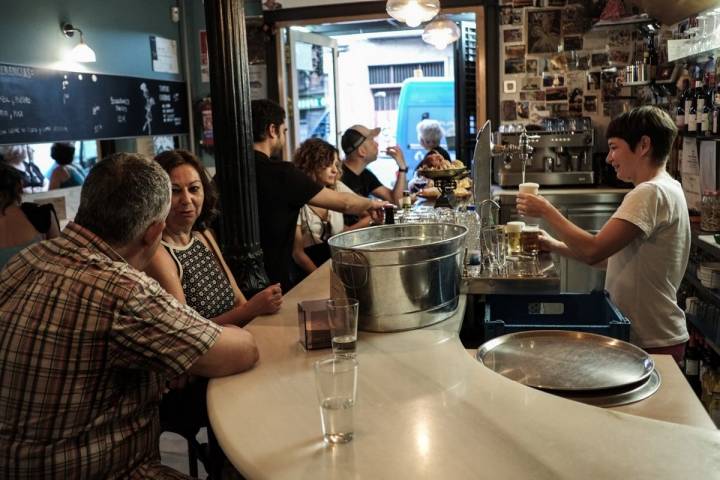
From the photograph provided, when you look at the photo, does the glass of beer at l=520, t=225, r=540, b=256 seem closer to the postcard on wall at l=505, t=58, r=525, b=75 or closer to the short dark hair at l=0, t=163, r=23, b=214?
the short dark hair at l=0, t=163, r=23, b=214

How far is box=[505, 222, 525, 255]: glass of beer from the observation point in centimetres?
261

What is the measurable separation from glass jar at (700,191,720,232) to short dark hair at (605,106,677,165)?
46.0 inches

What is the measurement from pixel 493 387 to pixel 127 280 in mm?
866

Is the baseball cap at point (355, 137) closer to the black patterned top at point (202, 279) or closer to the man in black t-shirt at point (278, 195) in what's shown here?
the man in black t-shirt at point (278, 195)

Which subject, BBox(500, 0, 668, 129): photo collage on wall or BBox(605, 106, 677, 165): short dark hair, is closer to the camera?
BBox(605, 106, 677, 165): short dark hair

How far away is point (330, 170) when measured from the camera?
399 cm

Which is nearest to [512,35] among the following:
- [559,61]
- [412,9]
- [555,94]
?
[559,61]

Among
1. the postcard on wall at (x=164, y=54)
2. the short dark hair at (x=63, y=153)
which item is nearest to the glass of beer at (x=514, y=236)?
the short dark hair at (x=63, y=153)

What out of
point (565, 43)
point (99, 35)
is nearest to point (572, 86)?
point (565, 43)

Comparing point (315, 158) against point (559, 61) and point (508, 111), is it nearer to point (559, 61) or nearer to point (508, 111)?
point (508, 111)

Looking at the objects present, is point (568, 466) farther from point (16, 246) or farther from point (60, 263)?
point (16, 246)

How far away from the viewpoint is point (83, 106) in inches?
213

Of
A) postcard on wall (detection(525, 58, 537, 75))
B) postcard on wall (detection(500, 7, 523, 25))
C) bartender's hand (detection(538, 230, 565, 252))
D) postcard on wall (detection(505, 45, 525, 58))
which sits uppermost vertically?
postcard on wall (detection(500, 7, 523, 25))

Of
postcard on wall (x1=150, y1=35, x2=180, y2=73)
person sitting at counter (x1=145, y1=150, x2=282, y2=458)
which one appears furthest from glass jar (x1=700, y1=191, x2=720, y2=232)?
postcard on wall (x1=150, y1=35, x2=180, y2=73)
